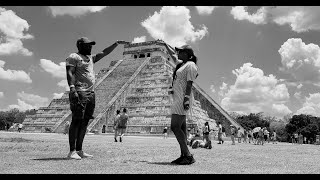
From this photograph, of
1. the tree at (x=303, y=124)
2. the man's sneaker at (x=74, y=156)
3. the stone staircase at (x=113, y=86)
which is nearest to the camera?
the man's sneaker at (x=74, y=156)

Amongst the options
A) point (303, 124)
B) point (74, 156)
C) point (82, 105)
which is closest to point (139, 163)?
point (74, 156)

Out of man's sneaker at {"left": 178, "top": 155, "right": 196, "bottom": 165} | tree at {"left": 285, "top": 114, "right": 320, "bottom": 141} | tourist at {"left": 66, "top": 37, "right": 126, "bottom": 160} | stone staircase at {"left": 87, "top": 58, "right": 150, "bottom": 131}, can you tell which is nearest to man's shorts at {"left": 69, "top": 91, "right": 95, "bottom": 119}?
tourist at {"left": 66, "top": 37, "right": 126, "bottom": 160}

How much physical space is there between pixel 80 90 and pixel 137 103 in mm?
30505

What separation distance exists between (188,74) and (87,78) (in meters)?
1.92

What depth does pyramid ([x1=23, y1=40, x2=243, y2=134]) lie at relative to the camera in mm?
32938

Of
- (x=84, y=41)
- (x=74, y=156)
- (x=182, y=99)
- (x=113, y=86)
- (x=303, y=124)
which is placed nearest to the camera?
(x=182, y=99)

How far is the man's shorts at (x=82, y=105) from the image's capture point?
19.5 ft

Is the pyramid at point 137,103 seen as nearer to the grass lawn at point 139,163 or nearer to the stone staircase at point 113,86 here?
the stone staircase at point 113,86

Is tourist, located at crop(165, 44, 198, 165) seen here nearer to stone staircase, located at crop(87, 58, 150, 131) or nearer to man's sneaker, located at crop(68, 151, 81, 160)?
man's sneaker, located at crop(68, 151, 81, 160)

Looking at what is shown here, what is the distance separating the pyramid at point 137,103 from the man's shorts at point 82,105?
915 inches

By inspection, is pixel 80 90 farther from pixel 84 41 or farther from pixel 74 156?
pixel 74 156

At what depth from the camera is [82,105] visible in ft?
19.7

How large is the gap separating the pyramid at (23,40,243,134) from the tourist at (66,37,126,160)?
76.2 feet

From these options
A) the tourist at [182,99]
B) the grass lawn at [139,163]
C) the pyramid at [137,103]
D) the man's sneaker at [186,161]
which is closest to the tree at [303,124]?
the pyramid at [137,103]
